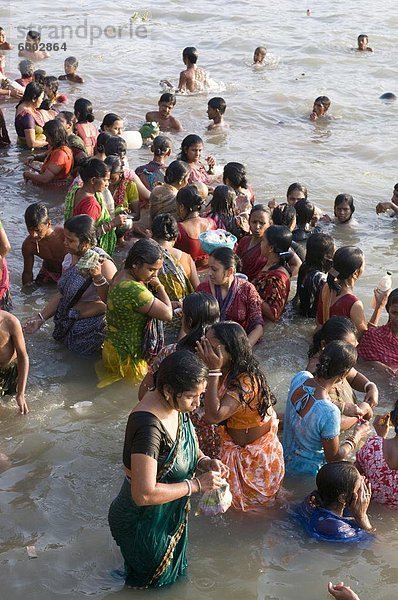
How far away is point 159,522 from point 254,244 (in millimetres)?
3565

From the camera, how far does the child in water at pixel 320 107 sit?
12.9 meters

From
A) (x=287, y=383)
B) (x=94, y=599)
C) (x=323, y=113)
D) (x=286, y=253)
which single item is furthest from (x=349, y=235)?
(x=94, y=599)

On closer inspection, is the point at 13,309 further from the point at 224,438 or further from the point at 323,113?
the point at 323,113

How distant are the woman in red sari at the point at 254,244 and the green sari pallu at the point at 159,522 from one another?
10.5 feet

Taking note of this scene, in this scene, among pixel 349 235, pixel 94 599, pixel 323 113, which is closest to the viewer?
pixel 94 599

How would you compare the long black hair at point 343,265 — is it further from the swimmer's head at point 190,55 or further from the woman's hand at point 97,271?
the swimmer's head at point 190,55

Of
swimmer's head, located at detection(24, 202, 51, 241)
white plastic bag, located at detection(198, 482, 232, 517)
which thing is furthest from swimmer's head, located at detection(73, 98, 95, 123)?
white plastic bag, located at detection(198, 482, 232, 517)

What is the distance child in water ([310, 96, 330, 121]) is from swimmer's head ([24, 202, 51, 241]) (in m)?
7.09

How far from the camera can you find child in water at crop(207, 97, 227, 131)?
450 inches

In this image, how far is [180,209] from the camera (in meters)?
7.01

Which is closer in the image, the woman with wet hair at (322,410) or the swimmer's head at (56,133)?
the woman with wet hair at (322,410)

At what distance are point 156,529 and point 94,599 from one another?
0.65m

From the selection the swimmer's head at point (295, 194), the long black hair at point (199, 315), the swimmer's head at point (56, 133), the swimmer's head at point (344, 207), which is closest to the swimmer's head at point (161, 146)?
the swimmer's head at point (56, 133)

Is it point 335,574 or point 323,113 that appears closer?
point 335,574
